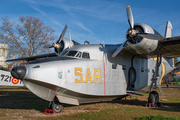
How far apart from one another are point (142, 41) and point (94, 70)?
2982 millimetres

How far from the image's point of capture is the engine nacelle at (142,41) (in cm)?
901

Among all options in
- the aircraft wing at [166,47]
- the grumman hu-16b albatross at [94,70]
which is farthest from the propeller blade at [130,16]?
the aircraft wing at [166,47]

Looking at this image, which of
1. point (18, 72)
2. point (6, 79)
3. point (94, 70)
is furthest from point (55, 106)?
point (6, 79)

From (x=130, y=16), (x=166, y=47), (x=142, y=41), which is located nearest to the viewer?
(x=142, y=41)

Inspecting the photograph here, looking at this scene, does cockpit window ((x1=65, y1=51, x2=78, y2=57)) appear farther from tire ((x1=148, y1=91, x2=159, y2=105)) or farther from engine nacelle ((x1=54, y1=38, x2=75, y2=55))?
tire ((x1=148, y1=91, x2=159, y2=105))

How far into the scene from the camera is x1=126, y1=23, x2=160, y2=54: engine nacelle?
29.6 feet

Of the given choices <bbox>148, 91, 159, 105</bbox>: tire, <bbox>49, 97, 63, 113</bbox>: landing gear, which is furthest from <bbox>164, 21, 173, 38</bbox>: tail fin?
<bbox>49, 97, 63, 113</bbox>: landing gear

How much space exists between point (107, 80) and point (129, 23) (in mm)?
3476

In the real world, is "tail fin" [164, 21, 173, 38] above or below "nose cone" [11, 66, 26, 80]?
above

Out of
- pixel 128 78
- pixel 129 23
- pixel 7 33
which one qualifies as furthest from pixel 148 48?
pixel 7 33

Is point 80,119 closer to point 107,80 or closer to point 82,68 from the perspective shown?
point 82,68

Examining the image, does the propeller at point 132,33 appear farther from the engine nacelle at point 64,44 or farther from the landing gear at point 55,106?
the landing gear at point 55,106

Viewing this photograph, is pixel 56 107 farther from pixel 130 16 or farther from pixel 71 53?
pixel 130 16

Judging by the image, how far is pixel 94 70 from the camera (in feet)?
29.8
